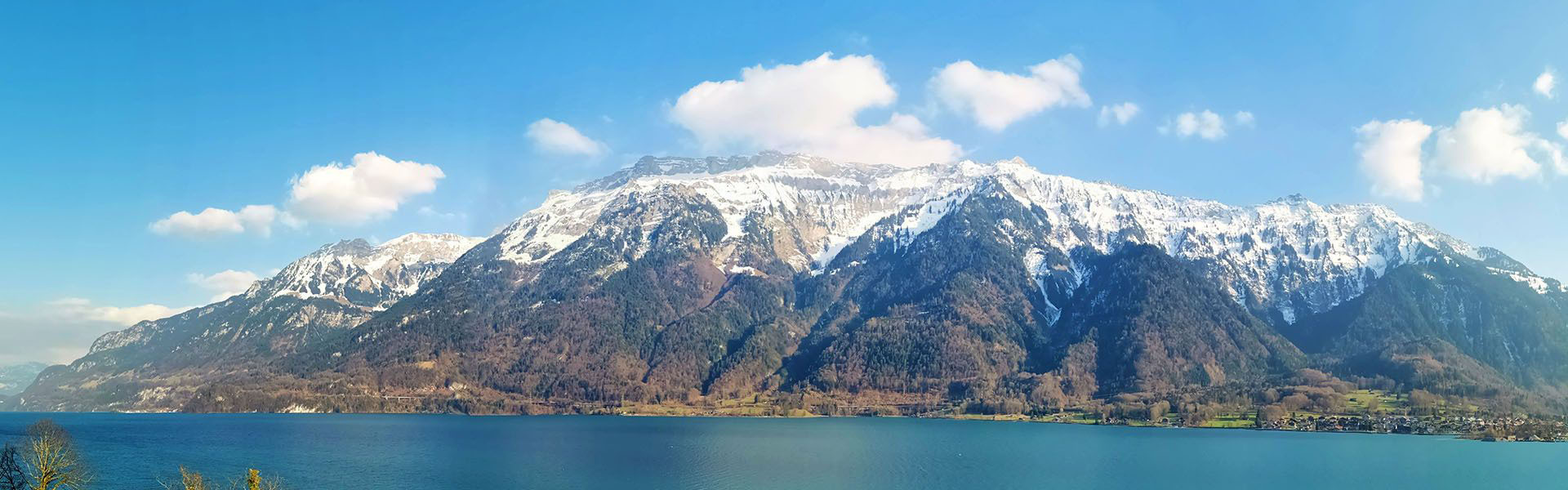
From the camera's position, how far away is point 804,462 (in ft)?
482

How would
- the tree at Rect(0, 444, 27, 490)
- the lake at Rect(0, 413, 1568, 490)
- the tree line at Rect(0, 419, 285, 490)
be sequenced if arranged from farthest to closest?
the lake at Rect(0, 413, 1568, 490), the tree at Rect(0, 444, 27, 490), the tree line at Rect(0, 419, 285, 490)

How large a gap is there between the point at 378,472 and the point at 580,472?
26.0 metres

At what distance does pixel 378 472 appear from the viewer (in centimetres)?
12625

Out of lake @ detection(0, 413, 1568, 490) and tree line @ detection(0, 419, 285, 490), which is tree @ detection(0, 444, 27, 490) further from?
lake @ detection(0, 413, 1568, 490)

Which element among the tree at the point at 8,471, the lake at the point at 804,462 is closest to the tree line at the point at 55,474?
the tree at the point at 8,471

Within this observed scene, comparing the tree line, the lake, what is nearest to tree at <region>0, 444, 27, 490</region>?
the tree line

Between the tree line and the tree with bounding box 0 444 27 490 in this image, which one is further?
the tree with bounding box 0 444 27 490

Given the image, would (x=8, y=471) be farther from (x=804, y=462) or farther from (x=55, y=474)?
(x=804, y=462)

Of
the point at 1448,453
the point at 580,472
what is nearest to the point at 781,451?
the point at 580,472

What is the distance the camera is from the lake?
122m

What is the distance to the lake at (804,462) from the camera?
402 ft

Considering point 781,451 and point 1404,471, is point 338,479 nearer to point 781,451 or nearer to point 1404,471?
point 781,451

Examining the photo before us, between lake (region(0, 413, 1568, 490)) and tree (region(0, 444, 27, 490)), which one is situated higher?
tree (region(0, 444, 27, 490))

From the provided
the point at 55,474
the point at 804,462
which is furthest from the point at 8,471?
the point at 804,462
